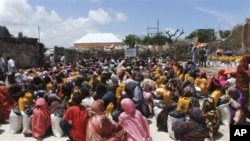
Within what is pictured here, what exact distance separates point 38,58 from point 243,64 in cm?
1500

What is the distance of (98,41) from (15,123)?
3908cm

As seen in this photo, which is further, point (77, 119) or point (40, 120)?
point (40, 120)

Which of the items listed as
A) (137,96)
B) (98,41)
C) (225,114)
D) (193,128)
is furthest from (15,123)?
(98,41)

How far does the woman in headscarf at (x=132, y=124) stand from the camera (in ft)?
18.5

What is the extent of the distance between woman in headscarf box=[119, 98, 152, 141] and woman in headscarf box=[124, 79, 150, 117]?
179cm

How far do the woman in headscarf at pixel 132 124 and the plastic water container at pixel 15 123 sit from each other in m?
2.57

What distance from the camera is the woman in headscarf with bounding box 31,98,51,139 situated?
7.04 m

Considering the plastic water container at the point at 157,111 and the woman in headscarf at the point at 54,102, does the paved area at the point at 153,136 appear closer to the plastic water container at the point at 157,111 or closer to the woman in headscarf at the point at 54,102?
the plastic water container at the point at 157,111

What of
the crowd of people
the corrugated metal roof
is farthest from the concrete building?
the crowd of people

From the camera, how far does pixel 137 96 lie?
24.7ft

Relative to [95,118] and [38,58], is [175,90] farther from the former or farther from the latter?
[38,58]

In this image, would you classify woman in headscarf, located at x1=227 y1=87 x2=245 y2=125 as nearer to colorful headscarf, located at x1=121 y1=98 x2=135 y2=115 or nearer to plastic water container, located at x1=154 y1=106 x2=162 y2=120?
plastic water container, located at x1=154 y1=106 x2=162 y2=120

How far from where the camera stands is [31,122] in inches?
285

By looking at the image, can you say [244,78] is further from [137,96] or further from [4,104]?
[4,104]
